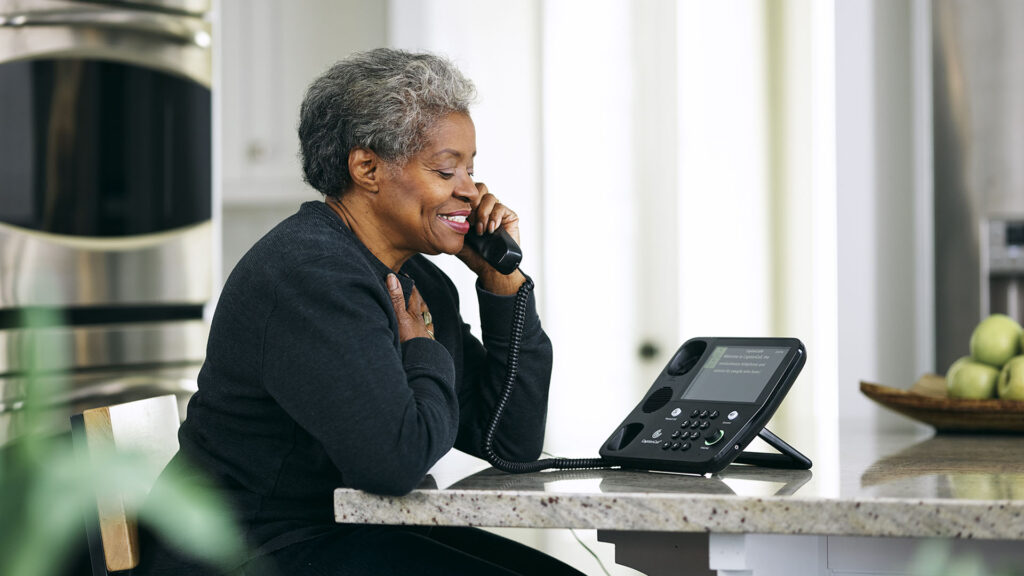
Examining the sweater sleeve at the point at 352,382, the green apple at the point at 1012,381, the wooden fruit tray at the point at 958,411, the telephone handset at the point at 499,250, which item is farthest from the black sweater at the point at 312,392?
the green apple at the point at 1012,381

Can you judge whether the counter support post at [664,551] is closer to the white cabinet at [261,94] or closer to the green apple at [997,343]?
the green apple at [997,343]

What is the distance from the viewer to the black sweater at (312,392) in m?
0.98

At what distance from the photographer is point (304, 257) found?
108cm

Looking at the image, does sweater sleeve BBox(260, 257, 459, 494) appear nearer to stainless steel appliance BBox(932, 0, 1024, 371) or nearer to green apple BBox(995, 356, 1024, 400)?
green apple BBox(995, 356, 1024, 400)

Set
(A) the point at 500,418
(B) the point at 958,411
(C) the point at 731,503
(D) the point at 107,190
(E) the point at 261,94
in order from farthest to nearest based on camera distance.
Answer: (E) the point at 261,94 < (D) the point at 107,190 < (B) the point at 958,411 < (A) the point at 500,418 < (C) the point at 731,503

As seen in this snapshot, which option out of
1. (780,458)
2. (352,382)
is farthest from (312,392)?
(780,458)

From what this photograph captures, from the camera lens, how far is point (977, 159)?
2324mm

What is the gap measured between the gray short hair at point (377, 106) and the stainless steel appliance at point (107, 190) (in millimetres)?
841

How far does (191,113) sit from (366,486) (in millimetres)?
1519

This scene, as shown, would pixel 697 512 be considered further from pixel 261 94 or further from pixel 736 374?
pixel 261 94

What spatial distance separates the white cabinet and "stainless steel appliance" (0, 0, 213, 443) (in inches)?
37.6

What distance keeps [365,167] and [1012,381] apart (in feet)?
3.12

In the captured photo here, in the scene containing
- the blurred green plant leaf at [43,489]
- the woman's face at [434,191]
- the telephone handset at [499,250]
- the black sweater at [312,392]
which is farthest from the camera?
the telephone handset at [499,250]

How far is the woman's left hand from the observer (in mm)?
1363
